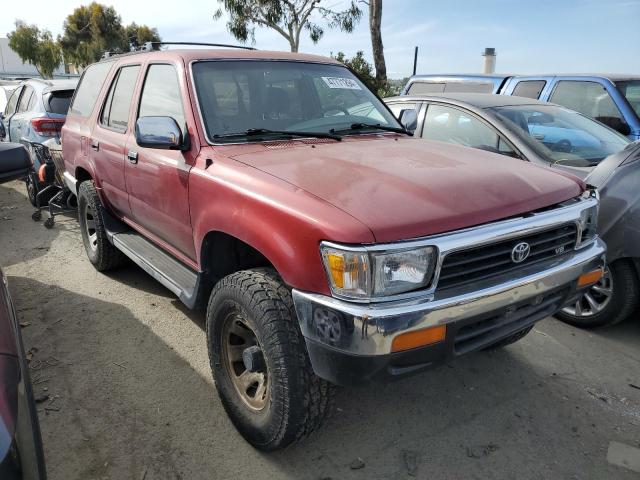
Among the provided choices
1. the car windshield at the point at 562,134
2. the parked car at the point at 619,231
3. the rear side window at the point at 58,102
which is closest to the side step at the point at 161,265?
the parked car at the point at 619,231

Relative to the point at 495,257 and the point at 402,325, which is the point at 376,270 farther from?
the point at 495,257

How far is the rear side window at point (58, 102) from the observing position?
7.49 metres

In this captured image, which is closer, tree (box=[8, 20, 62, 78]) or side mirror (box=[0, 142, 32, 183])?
side mirror (box=[0, 142, 32, 183])

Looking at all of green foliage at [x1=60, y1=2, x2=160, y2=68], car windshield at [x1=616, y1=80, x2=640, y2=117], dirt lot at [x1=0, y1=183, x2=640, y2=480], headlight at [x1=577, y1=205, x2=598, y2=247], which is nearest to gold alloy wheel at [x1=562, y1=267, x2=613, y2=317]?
dirt lot at [x1=0, y1=183, x2=640, y2=480]

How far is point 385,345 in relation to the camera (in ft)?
6.01

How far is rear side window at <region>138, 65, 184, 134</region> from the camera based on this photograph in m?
3.05

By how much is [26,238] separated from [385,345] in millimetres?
5436

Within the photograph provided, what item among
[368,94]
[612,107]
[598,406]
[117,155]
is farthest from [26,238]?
[612,107]

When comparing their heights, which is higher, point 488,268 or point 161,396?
point 488,268

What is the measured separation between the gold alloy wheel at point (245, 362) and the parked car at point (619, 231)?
222 centimetres

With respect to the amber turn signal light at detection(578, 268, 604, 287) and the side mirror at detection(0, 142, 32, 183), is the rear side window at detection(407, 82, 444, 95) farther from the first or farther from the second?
the side mirror at detection(0, 142, 32, 183)

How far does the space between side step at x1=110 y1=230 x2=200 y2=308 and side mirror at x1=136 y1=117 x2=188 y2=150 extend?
76cm

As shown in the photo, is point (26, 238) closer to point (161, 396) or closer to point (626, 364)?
point (161, 396)

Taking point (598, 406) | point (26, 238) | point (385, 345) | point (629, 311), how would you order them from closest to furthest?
1. point (385, 345)
2. point (598, 406)
3. point (629, 311)
4. point (26, 238)
